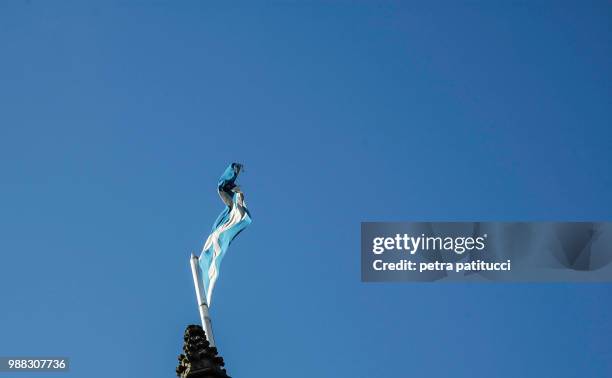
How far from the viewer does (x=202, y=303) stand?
77.6ft

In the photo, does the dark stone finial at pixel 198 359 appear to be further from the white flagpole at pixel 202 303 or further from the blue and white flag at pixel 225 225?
the blue and white flag at pixel 225 225

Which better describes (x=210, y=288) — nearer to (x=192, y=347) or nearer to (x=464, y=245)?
(x=192, y=347)

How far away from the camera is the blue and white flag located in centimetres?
2766

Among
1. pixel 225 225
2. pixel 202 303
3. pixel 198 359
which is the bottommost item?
pixel 198 359

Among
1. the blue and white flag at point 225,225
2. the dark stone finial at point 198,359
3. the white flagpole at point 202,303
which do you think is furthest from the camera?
the blue and white flag at point 225,225

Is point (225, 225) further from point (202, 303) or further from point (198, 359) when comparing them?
point (198, 359)

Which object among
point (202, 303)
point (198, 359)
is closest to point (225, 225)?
point (202, 303)

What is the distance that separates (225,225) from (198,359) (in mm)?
8587

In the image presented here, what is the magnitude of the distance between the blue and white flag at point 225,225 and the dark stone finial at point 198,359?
6.67 meters

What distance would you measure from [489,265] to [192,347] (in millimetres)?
27842

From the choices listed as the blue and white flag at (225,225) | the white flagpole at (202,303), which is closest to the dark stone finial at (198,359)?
the white flagpole at (202,303)

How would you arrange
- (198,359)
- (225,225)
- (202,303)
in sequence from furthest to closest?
(225,225)
(202,303)
(198,359)

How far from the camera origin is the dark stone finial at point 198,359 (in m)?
19.8

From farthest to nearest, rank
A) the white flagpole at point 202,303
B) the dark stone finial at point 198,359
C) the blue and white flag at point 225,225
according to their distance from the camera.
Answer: the blue and white flag at point 225,225 < the white flagpole at point 202,303 < the dark stone finial at point 198,359
